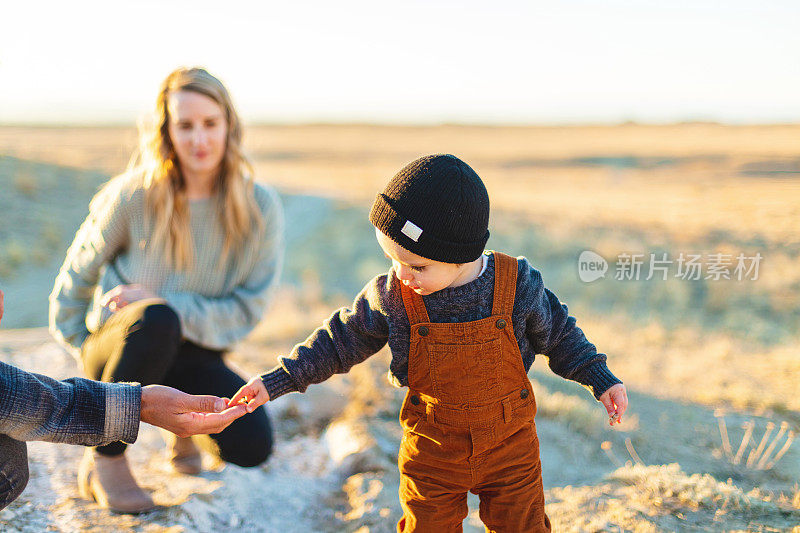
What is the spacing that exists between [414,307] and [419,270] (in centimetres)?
13

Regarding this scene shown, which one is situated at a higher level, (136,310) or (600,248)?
(136,310)

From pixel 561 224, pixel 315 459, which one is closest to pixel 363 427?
pixel 315 459

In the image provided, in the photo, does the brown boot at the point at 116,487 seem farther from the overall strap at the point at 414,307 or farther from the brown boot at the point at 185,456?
the overall strap at the point at 414,307

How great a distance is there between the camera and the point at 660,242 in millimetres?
→ 11414

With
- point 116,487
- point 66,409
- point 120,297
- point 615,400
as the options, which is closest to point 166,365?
point 120,297

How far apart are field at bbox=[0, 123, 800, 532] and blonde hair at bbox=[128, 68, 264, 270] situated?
113cm

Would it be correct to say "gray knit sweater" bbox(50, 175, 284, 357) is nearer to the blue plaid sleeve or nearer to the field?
the field

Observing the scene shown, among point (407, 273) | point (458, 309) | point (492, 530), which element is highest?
point (407, 273)

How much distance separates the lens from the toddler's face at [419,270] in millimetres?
1928

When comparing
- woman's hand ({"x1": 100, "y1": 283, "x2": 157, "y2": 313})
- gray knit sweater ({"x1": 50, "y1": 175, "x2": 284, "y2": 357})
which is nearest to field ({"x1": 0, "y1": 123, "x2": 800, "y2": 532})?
gray knit sweater ({"x1": 50, "y1": 175, "x2": 284, "y2": 357})

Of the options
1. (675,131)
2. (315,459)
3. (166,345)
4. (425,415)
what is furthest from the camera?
(675,131)

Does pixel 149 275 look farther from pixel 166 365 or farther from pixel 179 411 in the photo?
pixel 179 411

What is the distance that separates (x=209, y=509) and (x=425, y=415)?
1.21 meters

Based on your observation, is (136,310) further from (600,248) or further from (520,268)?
(600,248)
